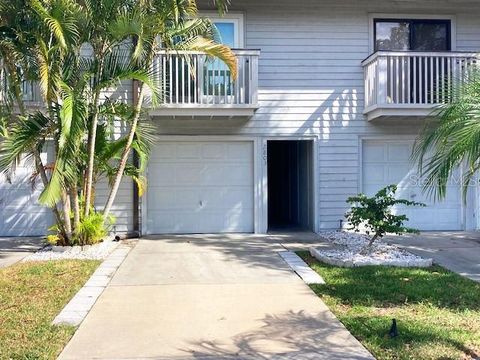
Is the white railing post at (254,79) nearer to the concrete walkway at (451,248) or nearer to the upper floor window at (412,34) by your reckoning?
the upper floor window at (412,34)

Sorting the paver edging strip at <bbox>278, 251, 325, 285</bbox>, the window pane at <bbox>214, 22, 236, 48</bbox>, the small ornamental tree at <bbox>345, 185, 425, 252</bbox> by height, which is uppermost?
the window pane at <bbox>214, 22, 236, 48</bbox>

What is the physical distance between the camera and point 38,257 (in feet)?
29.4

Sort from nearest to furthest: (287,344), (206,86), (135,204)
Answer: (287,344) → (206,86) → (135,204)

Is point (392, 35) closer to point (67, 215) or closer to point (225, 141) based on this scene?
point (225, 141)

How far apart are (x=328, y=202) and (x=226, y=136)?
9.24 feet

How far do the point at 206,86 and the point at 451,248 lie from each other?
19.2 ft

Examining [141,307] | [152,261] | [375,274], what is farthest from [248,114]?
[141,307]

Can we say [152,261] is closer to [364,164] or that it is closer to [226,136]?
[226,136]

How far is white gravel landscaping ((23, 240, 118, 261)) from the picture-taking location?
352 inches

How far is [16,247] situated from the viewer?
10266 mm

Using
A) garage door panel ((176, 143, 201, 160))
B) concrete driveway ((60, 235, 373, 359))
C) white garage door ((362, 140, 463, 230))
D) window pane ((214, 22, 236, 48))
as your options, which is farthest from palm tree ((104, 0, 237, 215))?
white garage door ((362, 140, 463, 230))

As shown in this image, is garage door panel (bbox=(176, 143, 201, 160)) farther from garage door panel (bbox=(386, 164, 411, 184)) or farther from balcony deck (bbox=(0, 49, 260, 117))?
garage door panel (bbox=(386, 164, 411, 184))

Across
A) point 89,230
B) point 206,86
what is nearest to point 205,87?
point 206,86

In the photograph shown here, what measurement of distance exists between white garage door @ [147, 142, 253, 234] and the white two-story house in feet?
0.08
